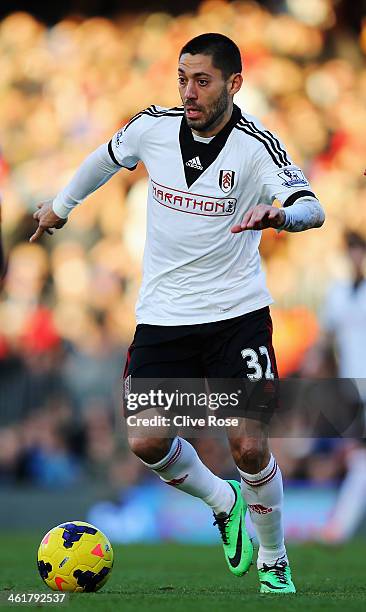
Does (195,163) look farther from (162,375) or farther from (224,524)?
(224,524)

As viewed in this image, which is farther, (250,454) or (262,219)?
(250,454)

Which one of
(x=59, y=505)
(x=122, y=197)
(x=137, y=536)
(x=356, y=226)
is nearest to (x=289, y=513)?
(x=137, y=536)

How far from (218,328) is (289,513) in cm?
Answer: 646

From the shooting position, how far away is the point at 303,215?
586cm

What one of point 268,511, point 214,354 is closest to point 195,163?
point 214,354

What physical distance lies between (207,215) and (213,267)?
0.26 m

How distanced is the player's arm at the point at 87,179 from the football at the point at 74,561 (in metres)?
1.61

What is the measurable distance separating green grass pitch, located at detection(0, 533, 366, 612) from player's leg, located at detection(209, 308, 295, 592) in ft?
0.66

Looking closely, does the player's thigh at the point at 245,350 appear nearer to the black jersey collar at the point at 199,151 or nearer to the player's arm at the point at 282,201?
the player's arm at the point at 282,201

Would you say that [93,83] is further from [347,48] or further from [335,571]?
[335,571]

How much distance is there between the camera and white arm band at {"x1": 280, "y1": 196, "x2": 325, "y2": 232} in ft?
18.8

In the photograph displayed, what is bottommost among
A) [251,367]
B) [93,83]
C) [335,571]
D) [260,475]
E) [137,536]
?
[137,536]

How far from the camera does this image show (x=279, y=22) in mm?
16125

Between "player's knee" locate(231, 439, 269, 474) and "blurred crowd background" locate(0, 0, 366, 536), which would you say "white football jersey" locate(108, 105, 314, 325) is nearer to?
"player's knee" locate(231, 439, 269, 474)
